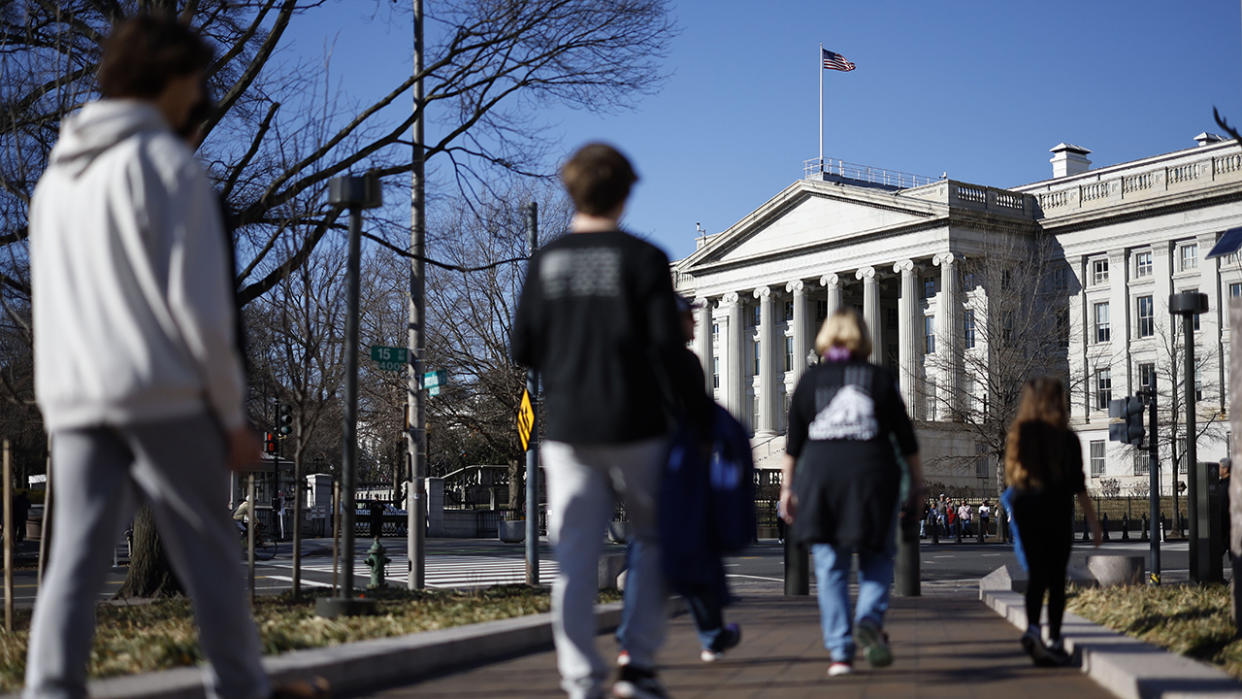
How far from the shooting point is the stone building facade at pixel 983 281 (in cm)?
6556

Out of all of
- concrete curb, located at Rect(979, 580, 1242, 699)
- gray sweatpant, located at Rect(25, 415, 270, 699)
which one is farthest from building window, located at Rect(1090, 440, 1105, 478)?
gray sweatpant, located at Rect(25, 415, 270, 699)

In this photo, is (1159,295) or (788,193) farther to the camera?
(788,193)

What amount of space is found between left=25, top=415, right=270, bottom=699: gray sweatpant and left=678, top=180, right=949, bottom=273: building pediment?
73.1 m

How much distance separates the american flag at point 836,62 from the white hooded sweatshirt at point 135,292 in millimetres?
73217

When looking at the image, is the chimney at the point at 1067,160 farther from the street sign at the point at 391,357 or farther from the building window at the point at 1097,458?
the street sign at the point at 391,357

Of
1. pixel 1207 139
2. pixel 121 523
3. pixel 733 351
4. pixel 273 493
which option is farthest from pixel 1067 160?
pixel 121 523

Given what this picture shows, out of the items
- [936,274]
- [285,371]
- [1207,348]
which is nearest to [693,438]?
[285,371]

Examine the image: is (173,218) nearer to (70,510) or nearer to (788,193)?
(70,510)

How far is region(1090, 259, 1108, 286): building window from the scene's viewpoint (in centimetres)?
7344

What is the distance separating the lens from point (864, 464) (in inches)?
265

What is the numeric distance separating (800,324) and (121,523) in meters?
82.0

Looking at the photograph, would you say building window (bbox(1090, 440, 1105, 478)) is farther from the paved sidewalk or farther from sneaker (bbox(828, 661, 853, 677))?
sneaker (bbox(828, 661, 853, 677))

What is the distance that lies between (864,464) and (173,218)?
3.95 meters

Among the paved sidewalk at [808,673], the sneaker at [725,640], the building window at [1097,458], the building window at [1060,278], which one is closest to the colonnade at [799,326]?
the building window at [1060,278]
